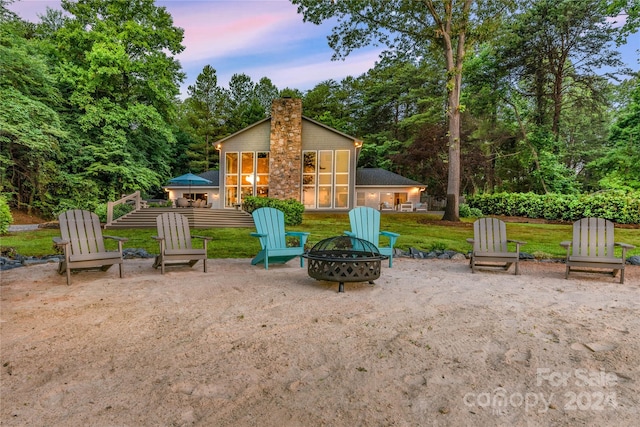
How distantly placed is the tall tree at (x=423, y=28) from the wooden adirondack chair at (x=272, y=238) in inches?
371

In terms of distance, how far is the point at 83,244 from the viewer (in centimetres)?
493

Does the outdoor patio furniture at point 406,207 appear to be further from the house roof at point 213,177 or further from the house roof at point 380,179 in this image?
the house roof at point 213,177

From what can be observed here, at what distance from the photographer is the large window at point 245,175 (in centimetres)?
1883

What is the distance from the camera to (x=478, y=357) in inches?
99.3

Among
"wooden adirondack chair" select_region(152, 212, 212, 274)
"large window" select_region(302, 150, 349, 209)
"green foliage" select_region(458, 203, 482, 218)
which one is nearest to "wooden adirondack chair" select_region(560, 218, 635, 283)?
"wooden adirondack chair" select_region(152, 212, 212, 274)

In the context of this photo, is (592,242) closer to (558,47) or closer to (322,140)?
(322,140)

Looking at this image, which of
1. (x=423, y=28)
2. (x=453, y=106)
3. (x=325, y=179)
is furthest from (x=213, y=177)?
(x=453, y=106)

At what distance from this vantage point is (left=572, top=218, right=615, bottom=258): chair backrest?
5387 mm

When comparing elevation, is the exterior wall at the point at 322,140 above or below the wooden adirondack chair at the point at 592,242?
above

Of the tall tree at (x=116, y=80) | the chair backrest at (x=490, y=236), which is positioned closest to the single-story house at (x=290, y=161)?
the tall tree at (x=116, y=80)

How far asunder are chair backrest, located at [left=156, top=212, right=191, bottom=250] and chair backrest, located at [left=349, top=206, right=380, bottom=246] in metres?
2.79

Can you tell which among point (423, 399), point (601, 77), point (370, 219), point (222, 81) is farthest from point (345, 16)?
point (222, 81)

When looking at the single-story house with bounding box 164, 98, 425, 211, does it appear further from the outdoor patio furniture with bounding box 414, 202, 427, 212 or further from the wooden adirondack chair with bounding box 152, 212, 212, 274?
the wooden adirondack chair with bounding box 152, 212, 212, 274

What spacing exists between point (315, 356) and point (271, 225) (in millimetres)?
3699
